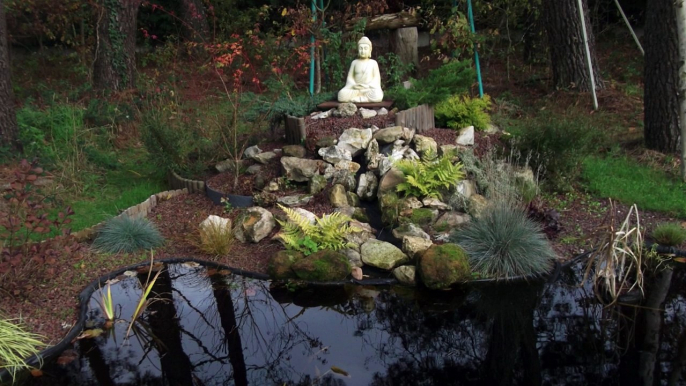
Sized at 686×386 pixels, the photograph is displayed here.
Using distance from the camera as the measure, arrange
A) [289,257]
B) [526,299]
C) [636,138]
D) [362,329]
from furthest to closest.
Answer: [636,138]
[289,257]
[526,299]
[362,329]

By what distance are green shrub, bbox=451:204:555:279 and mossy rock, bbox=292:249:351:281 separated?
1190 mm

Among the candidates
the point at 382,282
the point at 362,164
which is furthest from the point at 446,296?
the point at 362,164

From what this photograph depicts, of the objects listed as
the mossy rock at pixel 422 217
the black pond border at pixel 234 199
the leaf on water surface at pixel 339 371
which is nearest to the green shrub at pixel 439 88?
the mossy rock at pixel 422 217

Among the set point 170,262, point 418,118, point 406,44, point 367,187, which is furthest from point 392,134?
point 406,44

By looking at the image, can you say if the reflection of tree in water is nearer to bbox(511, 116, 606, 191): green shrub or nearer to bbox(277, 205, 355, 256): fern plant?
bbox(277, 205, 355, 256): fern plant

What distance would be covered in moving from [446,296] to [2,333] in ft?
12.0

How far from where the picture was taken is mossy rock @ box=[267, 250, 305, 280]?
20.4ft

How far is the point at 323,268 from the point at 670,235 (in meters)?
3.42

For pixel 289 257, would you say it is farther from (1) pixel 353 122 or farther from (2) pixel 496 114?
(2) pixel 496 114

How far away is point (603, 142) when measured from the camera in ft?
29.4

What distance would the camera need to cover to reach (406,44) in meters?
11.8

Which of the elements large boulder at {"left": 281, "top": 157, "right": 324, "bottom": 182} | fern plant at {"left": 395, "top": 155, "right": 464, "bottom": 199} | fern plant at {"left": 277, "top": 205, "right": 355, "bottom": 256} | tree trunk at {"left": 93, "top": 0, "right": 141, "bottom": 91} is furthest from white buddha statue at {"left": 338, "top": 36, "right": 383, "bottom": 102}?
tree trunk at {"left": 93, "top": 0, "right": 141, "bottom": 91}

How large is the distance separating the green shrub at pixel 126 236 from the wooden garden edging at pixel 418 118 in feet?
10.4

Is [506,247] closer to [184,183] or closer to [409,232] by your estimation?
[409,232]
